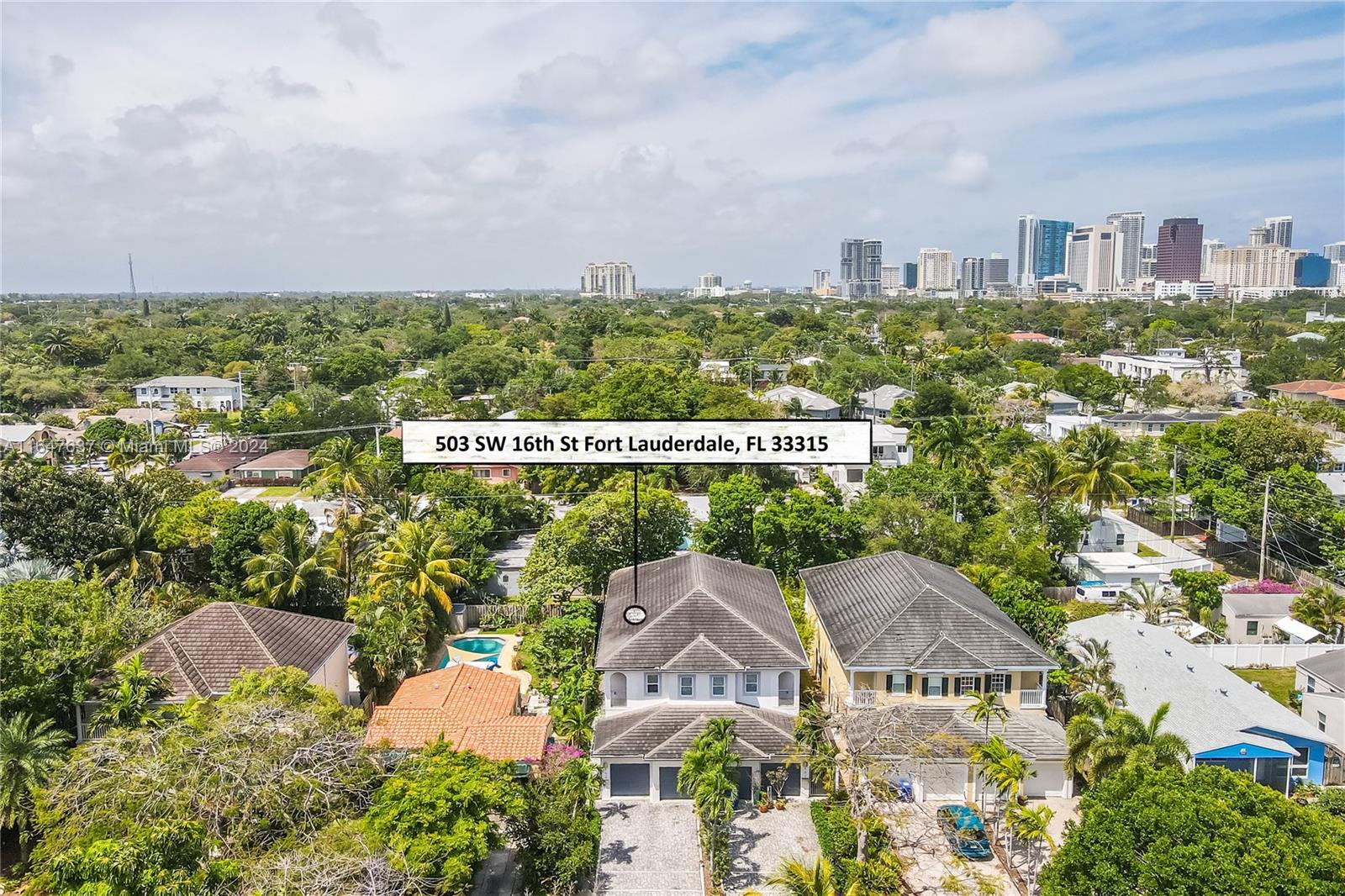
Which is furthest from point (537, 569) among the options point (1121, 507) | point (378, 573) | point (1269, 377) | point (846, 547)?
point (1269, 377)

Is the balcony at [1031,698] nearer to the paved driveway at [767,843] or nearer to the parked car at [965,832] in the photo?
the parked car at [965,832]

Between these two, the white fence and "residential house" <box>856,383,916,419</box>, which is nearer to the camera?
the white fence

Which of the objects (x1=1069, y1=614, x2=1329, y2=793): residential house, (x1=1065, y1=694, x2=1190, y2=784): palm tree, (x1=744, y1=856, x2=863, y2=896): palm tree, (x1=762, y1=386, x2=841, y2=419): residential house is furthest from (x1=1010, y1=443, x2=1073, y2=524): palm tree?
(x1=744, y1=856, x2=863, y2=896): palm tree

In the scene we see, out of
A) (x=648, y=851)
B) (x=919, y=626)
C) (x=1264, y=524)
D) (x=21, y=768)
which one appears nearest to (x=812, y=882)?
(x=648, y=851)

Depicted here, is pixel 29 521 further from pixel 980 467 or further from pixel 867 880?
pixel 980 467

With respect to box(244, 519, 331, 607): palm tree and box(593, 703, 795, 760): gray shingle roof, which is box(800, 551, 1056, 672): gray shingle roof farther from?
box(244, 519, 331, 607): palm tree

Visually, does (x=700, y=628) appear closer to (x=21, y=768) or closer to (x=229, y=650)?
(x=229, y=650)
